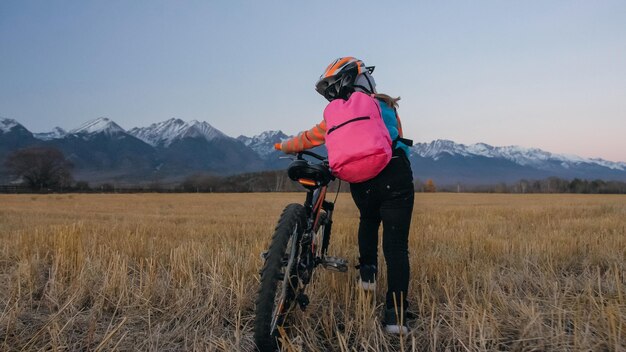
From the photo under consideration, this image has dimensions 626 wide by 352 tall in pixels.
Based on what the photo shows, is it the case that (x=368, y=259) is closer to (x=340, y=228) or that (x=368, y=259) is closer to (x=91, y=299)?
(x=91, y=299)

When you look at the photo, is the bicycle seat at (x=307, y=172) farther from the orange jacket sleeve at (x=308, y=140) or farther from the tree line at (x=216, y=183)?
the tree line at (x=216, y=183)

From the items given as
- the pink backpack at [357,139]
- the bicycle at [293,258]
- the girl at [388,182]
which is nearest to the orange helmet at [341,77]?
the girl at [388,182]

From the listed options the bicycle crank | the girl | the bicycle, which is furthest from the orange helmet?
the bicycle crank

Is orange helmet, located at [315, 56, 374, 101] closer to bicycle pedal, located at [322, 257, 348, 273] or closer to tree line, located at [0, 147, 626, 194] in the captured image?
bicycle pedal, located at [322, 257, 348, 273]

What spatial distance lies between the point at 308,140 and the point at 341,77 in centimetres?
54

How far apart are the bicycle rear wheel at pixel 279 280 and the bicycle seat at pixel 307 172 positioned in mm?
216

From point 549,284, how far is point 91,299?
13.1 feet

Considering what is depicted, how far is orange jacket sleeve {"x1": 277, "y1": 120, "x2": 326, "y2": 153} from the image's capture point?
297cm

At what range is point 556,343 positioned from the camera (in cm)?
229

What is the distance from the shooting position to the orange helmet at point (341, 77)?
3023mm

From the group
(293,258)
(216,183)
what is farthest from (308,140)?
(216,183)

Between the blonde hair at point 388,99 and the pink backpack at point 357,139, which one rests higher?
the blonde hair at point 388,99

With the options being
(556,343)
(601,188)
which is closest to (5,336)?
(556,343)

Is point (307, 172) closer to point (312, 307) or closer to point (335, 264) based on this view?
point (335, 264)
